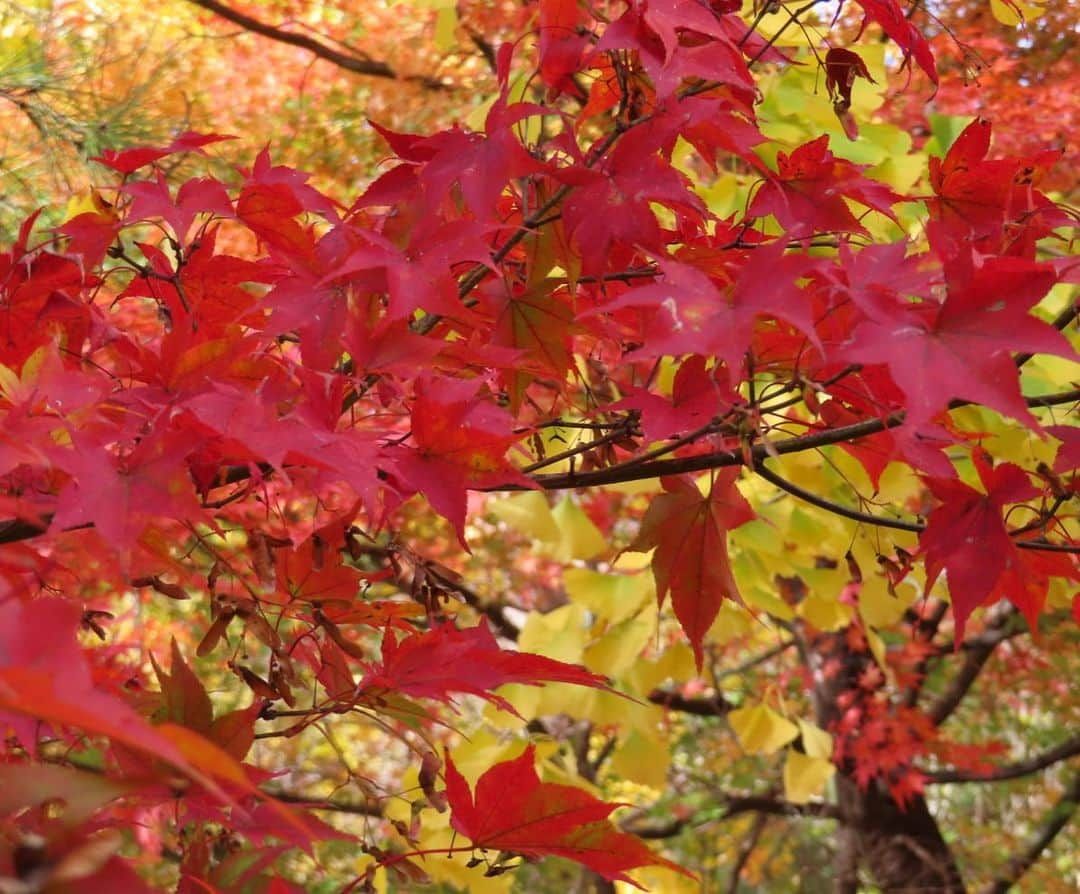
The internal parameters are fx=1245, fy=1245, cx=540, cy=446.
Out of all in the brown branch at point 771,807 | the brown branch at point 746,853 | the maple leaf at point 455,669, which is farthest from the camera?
the brown branch at point 746,853

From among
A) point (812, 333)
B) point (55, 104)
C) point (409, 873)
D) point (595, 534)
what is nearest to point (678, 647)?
point (595, 534)

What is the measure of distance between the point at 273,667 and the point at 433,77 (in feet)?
8.98

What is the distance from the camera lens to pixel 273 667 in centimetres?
76

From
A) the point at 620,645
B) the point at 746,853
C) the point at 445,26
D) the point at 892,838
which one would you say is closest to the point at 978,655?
the point at 892,838

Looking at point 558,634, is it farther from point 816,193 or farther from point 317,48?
point 317,48

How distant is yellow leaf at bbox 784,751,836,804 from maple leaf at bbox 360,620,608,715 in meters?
2.06

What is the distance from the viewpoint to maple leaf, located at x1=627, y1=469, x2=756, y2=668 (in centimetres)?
81

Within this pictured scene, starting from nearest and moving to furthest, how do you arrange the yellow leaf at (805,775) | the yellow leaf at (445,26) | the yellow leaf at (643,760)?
1. the yellow leaf at (445,26)
2. the yellow leaf at (643,760)
3. the yellow leaf at (805,775)

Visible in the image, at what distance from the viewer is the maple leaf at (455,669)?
0.67 meters

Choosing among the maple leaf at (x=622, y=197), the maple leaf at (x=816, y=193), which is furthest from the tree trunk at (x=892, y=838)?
the maple leaf at (x=622, y=197)

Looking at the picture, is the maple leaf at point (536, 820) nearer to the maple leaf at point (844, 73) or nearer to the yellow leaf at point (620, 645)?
the maple leaf at point (844, 73)

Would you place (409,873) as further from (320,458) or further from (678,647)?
(678,647)

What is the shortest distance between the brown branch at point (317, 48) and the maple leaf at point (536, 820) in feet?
8.40

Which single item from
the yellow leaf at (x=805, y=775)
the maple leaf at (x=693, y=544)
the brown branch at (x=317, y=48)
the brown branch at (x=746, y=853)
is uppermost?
the maple leaf at (x=693, y=544)
